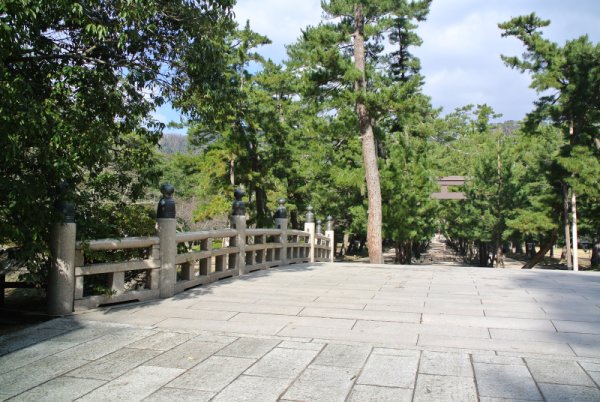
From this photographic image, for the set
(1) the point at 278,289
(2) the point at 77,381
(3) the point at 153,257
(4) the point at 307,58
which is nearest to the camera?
(2) the point at 77,381

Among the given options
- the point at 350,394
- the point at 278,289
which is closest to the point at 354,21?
the point at 278,289

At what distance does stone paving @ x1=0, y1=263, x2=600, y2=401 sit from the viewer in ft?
9.94

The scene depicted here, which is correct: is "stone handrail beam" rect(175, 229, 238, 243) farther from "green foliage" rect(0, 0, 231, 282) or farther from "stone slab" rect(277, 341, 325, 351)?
"stone slab" rect(277, 341, 325, 351)

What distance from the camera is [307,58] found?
16719mm

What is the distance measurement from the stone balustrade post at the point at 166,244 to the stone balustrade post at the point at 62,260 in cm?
127

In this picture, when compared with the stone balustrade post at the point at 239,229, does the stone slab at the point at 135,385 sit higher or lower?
lower

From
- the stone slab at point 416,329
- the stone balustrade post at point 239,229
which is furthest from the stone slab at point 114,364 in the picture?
the stone balustrade post at point 239,229

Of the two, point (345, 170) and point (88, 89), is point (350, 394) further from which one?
point (345, 170)

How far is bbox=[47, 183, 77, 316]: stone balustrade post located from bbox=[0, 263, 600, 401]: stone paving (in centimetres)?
24

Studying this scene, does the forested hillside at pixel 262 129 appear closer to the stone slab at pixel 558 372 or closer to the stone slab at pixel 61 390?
the stone slab at pixel 61 390

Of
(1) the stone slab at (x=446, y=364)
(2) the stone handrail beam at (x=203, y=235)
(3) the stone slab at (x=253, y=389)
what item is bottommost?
(3) the stone slab at (x=253, y=389)

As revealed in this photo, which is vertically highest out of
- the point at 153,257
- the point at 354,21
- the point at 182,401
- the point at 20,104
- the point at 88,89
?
the point at 354,21

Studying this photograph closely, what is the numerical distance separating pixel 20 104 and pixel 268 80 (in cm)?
1928

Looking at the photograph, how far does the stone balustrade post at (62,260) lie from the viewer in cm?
496
